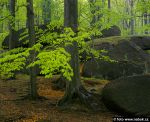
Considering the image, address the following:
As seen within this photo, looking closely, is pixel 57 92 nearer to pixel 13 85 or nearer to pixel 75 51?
pixel 13 85

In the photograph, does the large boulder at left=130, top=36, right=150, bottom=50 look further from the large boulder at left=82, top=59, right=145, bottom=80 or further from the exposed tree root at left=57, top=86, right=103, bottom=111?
the exposed tree root at left=57, top=86, right=103, bottom=111

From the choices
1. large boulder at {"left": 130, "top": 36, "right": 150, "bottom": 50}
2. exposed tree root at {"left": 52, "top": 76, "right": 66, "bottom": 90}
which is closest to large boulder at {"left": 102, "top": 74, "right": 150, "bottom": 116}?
exposed tree root at {"left": 52, "top": 76, "right": 66, "bottom": 90}

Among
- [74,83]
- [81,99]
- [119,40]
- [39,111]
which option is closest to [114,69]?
[119,40]

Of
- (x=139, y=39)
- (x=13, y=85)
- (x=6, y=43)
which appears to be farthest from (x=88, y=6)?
(x=13, y=85)

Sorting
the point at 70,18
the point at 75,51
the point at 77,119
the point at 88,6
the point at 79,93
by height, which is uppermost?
the point at 88,6

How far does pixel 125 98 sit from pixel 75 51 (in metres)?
3.55

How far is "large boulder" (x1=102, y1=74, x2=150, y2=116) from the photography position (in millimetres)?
13156

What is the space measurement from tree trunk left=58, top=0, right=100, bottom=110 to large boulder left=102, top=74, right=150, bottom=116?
0.75 meters

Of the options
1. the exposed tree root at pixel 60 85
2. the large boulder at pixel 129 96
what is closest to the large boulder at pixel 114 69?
the exposed tree root at pixel 60 85

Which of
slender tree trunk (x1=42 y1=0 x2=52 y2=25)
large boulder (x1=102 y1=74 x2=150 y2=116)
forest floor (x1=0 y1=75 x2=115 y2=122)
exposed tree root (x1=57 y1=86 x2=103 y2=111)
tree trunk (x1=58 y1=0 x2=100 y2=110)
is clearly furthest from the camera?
slender tree trunk (x1=42 y1=0 x2=52 y2=25)

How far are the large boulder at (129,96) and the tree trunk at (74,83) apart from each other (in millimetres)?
753

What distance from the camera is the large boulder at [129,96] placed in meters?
13.2

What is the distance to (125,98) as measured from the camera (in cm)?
1362

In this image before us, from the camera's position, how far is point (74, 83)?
14578mm
